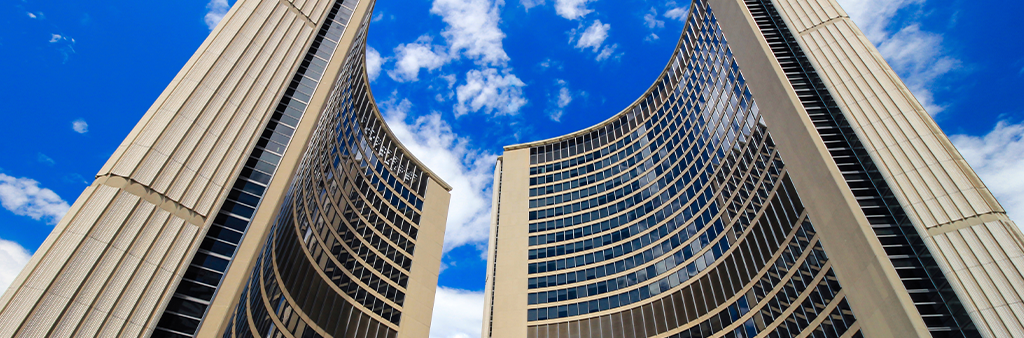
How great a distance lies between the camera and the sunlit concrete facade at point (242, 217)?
28375mm

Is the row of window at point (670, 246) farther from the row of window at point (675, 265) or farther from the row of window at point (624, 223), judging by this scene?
the row of window at point (624, 223)

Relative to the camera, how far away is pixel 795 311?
4759cm

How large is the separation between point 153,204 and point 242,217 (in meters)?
5.76

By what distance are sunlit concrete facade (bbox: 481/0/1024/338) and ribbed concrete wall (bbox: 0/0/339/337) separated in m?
45.3

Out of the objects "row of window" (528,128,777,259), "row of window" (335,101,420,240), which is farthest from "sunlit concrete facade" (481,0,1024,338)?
"row of window" (335,101,420,240)

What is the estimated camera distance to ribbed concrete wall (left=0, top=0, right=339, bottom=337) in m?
26.8

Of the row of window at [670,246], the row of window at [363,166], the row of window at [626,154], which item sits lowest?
the row of window at [670,246]

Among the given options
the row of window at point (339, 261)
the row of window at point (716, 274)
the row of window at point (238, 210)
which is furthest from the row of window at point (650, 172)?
the row of window at point (238, 210)

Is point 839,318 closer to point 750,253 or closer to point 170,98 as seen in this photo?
point 750,253

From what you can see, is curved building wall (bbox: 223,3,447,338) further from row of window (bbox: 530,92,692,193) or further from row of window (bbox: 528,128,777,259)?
row of window (bbox: 530,92,692,193)

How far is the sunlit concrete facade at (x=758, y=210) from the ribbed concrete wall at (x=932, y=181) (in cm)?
12

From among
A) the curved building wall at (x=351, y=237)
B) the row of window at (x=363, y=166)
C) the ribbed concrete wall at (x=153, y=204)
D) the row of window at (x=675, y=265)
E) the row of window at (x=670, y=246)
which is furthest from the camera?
the row of window at (x=363, y=166)

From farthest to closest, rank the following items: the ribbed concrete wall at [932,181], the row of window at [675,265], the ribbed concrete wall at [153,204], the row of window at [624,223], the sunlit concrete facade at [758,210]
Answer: the row of window at [624,223] → the row of window at [675,265] → the sunlit concrete facade at [758,210] → the ribbed concrete wall at [932,181] → the ribbed concrete wall at [153,204]

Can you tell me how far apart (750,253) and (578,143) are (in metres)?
42.8
